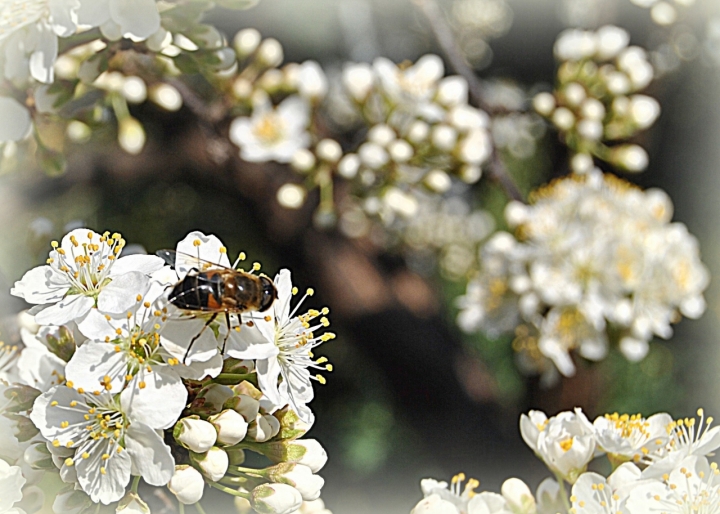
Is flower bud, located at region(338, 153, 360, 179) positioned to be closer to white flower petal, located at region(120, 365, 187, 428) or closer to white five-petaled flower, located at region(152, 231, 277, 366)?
white five-petaled flower, located at region(152, 231, 277, 366)

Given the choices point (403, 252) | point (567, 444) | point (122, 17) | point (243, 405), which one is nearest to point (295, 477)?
point (243, 405)

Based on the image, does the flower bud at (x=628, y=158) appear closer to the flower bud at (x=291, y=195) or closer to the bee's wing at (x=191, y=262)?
the flower bud at (x=291, y=195)

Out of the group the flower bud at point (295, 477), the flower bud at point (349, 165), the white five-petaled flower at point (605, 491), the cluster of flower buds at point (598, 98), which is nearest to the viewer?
the flower bud at point (295, 477)

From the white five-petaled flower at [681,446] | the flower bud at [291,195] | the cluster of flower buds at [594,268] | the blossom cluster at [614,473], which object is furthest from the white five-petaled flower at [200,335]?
the cluster of flower buds at [594,268]

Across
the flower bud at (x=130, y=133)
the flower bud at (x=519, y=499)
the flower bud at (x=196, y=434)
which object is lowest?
the flower bud at (x=196, y=434)

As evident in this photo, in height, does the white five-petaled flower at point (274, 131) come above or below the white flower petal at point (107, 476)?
above

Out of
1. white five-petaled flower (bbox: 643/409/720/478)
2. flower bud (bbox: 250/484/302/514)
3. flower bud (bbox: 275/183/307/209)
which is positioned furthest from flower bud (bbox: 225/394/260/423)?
flower bud (bbox: 275/183/307/209)

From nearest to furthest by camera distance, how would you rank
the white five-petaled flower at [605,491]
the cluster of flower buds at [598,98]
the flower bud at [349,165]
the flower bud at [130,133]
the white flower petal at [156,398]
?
1. the white flower petal at [156,398]
2. the white five-petaled flower at [605,491]
3. the flower bud at [130,133]
4. the flower bud at [349,165]
5. the cluster of flower buds at [598,98]
